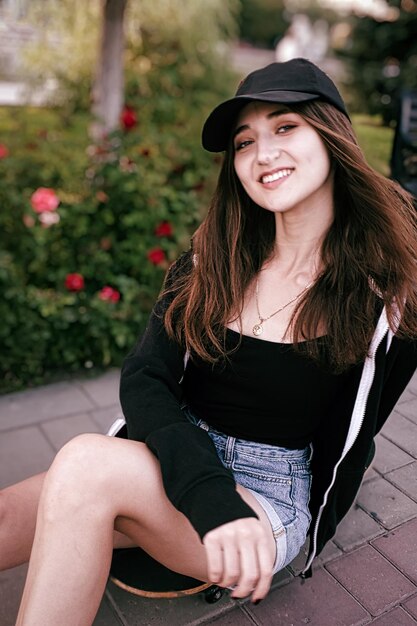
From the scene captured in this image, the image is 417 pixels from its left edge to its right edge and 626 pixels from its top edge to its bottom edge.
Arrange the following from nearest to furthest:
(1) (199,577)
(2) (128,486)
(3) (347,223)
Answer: (2) (128,486)
(1) (199,577)
(3) (347,223)

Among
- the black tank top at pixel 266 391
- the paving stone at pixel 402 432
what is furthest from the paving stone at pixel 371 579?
the paving stone at pixel 402 432

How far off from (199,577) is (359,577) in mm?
634

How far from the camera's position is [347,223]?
170 centimetres

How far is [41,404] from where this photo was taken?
3002 millimetres

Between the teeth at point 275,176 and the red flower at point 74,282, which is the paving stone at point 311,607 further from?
the red flower at point 74,282

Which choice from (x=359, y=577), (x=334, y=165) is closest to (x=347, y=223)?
(x=334, y=165)

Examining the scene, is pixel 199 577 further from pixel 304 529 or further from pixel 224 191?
pixel 224 191

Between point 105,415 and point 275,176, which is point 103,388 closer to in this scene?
point 105,415

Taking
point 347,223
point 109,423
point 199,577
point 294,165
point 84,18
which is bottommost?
point 109,423

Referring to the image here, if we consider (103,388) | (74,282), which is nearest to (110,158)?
(74,282)

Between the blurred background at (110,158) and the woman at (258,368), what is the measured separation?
1472mm

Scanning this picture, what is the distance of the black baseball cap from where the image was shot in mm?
1490

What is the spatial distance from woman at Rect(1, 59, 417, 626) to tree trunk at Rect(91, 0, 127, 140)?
3.00 metres

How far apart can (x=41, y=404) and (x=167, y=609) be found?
1.42 metres
